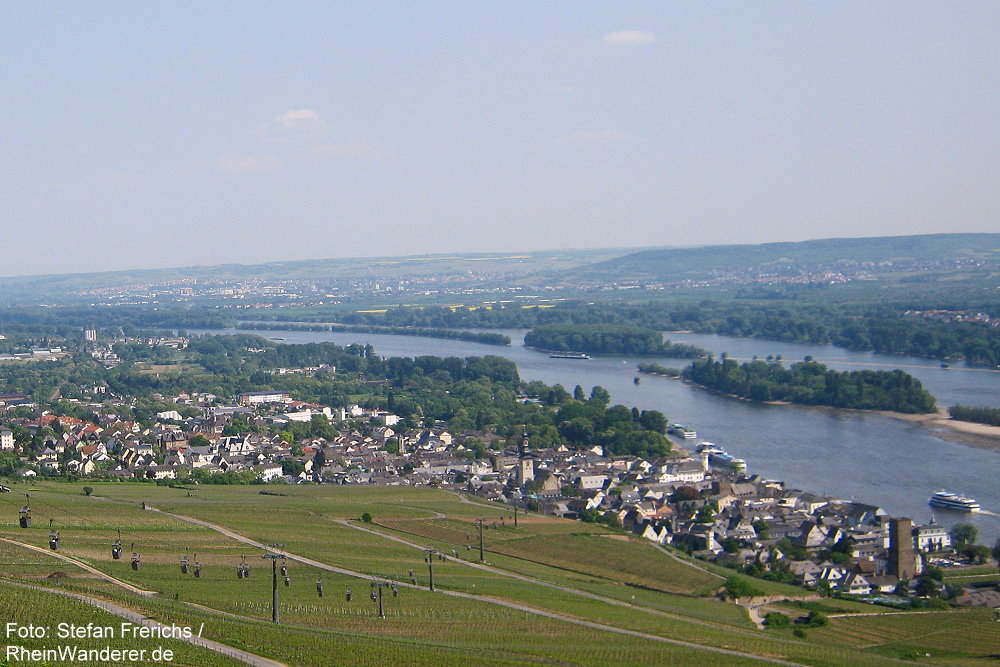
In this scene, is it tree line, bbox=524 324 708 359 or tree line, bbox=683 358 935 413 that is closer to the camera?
tree line, bbox=683 358 935 413

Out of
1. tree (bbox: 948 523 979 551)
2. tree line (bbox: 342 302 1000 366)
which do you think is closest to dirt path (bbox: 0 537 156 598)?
tree (bbox: 948 523 979 551)

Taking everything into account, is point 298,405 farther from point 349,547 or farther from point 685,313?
point 685,313

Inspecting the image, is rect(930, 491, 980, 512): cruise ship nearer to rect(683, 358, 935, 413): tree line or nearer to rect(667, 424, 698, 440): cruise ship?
rect(667, 424, 698, 440): cruise ship

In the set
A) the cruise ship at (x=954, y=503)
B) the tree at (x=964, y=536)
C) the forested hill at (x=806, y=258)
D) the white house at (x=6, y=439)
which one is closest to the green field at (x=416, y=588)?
the tree at (x=964, y=536)

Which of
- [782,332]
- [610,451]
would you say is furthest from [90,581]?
[782,332]

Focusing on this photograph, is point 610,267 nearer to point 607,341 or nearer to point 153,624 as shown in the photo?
point 607,341

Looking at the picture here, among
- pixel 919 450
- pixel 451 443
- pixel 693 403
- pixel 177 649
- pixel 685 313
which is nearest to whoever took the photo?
pixel 177 649

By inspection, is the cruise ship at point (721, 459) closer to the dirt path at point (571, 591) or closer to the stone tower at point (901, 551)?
the stone tower at point (901, 551)
